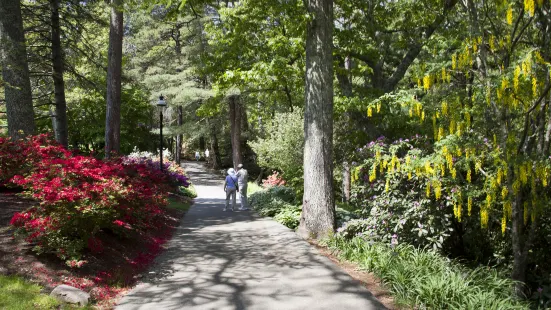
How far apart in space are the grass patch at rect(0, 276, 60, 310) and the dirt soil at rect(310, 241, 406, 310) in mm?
4019

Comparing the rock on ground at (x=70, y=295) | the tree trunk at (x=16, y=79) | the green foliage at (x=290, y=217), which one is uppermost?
the tree trunk at (x=16, y=79)

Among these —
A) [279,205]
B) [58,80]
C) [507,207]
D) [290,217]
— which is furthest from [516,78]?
[58,80]

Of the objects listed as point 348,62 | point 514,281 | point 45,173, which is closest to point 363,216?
point 514,281

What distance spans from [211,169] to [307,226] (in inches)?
1187

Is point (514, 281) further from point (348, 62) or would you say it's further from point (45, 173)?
point (348, 62)

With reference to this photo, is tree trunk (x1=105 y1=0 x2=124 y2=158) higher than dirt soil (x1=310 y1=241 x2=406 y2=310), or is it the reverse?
tree trunk (x1=105 y1=0 x2=124 y2=158)

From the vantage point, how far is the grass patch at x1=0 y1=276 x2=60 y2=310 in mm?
4434

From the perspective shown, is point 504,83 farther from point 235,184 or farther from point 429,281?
point 235,184

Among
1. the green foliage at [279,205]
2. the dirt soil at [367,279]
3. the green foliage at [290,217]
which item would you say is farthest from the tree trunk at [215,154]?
the dirt soil at [367,279]

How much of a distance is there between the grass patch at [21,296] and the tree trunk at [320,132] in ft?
17.9

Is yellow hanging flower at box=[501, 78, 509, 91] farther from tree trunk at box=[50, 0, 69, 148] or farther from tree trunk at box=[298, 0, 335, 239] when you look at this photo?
tree trunk at box=[50, 0, 69, 148]

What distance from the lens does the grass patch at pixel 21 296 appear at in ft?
14.5

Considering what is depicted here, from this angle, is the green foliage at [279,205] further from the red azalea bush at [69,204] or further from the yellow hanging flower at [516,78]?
the yellow hanging flower at [516,78]

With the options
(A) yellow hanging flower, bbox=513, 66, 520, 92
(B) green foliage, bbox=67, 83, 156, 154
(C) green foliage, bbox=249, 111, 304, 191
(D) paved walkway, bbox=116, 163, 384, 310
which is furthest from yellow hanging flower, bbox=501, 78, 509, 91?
(B) green foliage, bbox=67, 83, 156, 154
